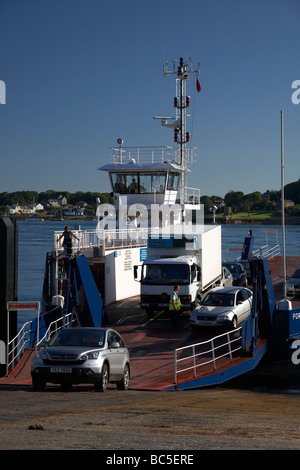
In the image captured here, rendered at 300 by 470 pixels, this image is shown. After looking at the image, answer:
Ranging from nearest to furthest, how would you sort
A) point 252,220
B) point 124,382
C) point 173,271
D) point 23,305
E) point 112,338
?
point 112,338 → point 124,382 → point 23,305 → point 173,271 → point 252,220

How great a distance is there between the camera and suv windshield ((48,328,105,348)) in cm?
1302

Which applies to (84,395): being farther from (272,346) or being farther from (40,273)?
(40,273)

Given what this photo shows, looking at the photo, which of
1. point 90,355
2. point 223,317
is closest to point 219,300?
point 223,317

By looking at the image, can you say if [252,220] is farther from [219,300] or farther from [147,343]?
[147,343]

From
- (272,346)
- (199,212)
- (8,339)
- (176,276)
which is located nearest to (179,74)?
(199,212)

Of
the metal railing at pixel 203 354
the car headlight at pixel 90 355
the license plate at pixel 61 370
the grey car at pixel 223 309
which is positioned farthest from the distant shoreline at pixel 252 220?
the license plate at pixel 61 370

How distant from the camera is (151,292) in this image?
71.9 ft

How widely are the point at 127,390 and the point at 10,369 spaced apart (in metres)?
3.98

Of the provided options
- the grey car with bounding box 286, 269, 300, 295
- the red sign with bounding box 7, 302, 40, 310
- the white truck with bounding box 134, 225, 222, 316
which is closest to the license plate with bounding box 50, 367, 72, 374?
the red sign with bounding box 7, 302, 40, 310

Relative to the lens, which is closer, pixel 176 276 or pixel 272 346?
pixel 272 346

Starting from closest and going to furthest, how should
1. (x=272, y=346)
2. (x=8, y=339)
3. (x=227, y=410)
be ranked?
1. (x=227, y=410)
2. (x=8, y=339)
3. (x=272, y=346)

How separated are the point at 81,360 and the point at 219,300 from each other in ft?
29.0

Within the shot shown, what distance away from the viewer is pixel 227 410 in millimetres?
10914

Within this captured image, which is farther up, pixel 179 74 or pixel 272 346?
pixel 179 74
